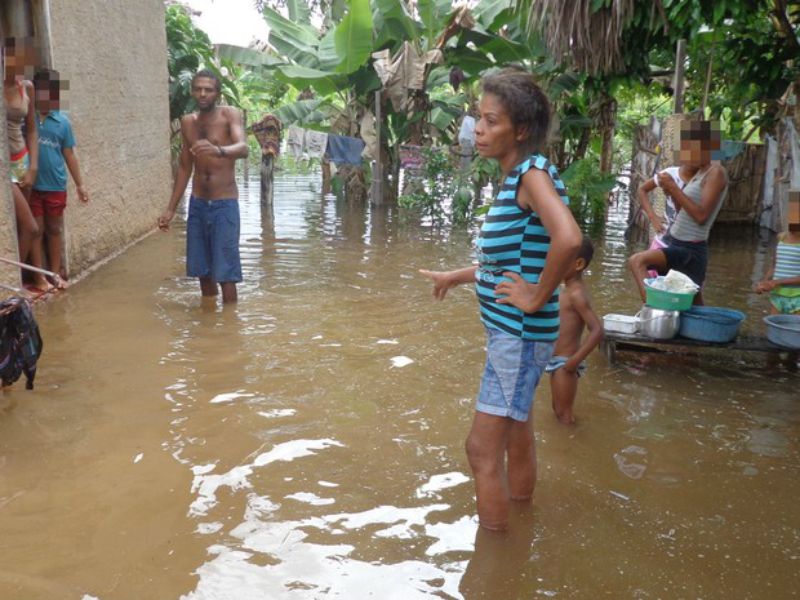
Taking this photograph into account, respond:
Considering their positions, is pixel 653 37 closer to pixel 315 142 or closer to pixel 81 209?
pixel 81 209

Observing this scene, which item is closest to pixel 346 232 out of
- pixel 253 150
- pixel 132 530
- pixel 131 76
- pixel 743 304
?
pixel 131 76

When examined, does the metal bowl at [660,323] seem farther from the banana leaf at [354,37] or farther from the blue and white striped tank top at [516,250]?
the banana leaf at [354,37]

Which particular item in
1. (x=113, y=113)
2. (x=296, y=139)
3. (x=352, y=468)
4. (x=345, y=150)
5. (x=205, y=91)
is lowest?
(x=352, y=468)

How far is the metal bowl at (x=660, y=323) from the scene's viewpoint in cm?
475

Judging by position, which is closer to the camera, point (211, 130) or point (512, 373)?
point (512, 373)

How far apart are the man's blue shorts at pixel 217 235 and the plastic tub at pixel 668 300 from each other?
3137mm

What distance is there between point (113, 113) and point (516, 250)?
673 centimetres

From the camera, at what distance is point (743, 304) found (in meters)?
6.79

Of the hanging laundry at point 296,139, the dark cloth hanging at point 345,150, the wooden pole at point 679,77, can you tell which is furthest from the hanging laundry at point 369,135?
the wooden pole at point 679,77

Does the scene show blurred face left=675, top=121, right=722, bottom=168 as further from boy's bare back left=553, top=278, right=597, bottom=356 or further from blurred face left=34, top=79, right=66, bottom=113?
blurred face left=34, top=79, right=66, bottom=113

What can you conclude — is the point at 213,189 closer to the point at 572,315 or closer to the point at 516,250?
the point at 572,315

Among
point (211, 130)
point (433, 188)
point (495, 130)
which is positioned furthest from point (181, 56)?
point (495, 130)

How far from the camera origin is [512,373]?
261 cm

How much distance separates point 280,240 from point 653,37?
17.5ft
